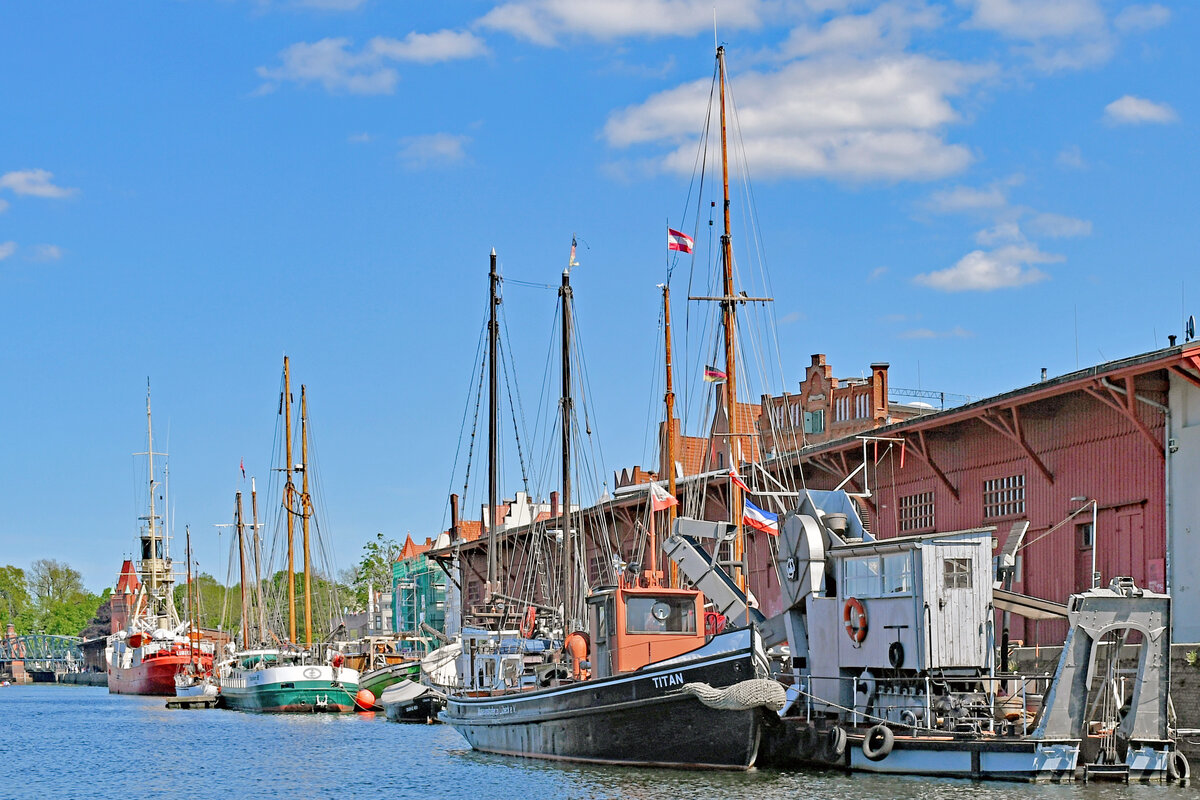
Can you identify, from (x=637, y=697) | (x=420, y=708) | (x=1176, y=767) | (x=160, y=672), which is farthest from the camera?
(x=160, y=672)

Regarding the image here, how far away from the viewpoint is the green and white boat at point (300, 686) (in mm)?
68625

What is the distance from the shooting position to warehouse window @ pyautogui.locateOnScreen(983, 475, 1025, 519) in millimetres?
42125

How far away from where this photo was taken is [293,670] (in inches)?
2751

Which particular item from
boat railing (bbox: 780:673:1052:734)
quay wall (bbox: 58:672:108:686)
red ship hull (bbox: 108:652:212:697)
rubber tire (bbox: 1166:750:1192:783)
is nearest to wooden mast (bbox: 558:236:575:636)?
boat railing (bbox: 780:673:1052:734)

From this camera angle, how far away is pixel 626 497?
221 feet

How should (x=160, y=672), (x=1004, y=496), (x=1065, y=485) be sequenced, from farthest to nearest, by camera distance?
(x=160, y=672), (x=1004, y=496), (x=1065, y=485)

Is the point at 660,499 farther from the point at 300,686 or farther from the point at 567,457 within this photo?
the point at 300,686

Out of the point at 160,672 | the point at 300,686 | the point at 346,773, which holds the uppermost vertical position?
the point at 346,773

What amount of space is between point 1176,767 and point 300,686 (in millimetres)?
48556

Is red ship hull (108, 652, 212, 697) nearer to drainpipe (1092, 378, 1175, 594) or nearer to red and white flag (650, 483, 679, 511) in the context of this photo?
red and white flag (650, 483, 679, 511)

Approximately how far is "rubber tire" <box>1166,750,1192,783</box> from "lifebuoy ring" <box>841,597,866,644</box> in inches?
254

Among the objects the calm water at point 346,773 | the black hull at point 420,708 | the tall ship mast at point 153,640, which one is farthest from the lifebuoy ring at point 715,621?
the tall ship mast at point 153,640

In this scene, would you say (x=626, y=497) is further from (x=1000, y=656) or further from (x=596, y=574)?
(x=1000, y=656)

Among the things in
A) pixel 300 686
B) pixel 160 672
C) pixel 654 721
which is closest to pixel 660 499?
pixel 654 721
